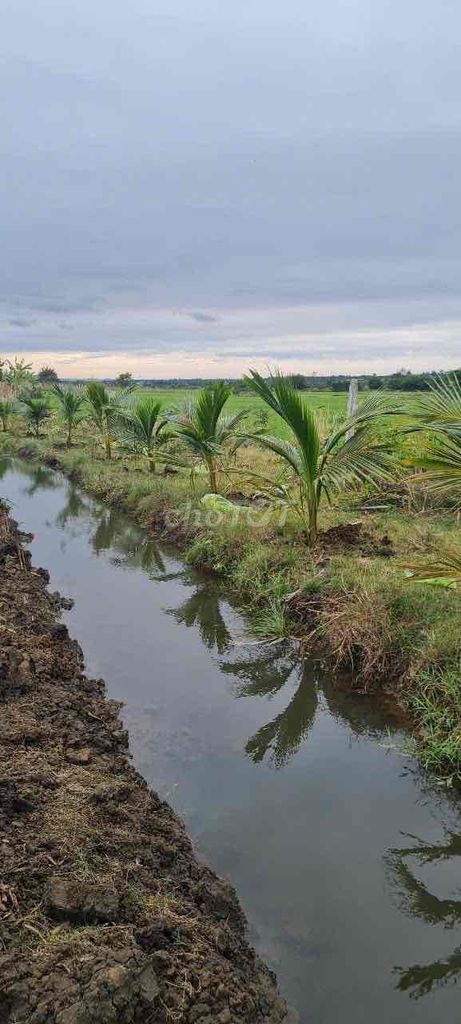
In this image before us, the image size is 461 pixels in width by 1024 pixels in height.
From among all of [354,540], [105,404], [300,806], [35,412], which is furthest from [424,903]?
[35,412]

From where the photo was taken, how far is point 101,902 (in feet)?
8.54

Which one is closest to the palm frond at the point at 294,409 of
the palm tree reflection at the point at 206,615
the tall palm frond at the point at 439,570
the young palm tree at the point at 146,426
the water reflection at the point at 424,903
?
the palm tree reflection at the point at 206,615

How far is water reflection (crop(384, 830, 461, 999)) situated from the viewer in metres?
2.88

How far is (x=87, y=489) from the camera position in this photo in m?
16.0

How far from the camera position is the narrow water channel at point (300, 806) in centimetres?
294

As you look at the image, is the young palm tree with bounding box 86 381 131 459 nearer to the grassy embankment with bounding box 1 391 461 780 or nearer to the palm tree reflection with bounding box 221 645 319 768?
the grassy embankment with bounding box 1 391 461 780

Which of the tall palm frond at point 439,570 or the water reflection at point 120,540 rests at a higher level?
the tall palm frond at point 439,570

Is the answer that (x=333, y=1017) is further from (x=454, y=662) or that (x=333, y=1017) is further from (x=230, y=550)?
(x=230, y=550)

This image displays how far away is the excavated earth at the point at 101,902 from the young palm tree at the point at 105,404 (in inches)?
511

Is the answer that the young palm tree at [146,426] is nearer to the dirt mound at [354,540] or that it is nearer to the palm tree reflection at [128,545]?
the palm tree reflection at [128,545]

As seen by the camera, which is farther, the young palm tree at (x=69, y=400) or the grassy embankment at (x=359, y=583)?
the young palm tree at (x=69, y=400)

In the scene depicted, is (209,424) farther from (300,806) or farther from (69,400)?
(69,400)

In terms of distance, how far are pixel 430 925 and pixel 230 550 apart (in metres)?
5.76

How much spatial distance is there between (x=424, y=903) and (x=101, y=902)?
1767 millimetres
